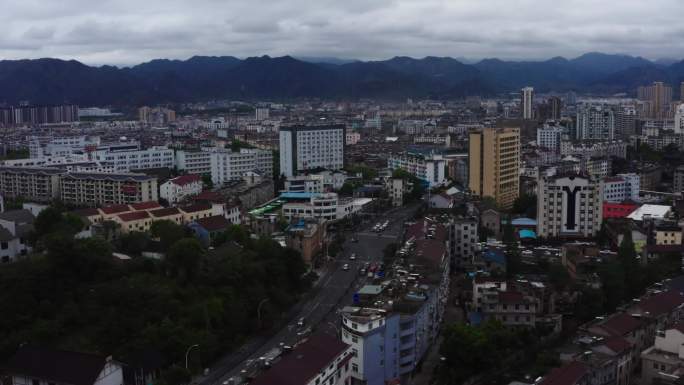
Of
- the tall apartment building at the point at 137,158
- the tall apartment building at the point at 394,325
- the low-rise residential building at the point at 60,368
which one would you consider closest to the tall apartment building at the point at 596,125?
the tall apartment building at the point at 137,158

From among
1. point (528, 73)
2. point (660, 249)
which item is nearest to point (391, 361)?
point (660, 249)

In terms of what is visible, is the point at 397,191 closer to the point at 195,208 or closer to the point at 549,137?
the point at 195,208

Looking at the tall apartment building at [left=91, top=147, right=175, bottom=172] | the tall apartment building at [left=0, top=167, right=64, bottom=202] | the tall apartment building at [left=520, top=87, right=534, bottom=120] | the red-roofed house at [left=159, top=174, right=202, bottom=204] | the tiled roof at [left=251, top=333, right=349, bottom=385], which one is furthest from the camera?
the tall apartment building at [left=520, top=87, right=534, bottom=120]

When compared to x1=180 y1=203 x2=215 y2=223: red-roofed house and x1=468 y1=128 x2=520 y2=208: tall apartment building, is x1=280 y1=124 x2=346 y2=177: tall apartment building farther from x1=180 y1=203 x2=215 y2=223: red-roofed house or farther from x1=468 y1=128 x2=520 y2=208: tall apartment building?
x1=180 y1=203 x2=215 y2=223: red-roofed house

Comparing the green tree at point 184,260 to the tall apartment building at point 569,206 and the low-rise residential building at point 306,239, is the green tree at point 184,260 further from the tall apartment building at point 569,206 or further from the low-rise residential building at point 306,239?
the tall apartment building at point 569,206

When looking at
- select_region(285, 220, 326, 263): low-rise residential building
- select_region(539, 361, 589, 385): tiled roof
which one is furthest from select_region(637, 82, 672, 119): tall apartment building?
select_region(539, 361, 589, 385): tiled roof
